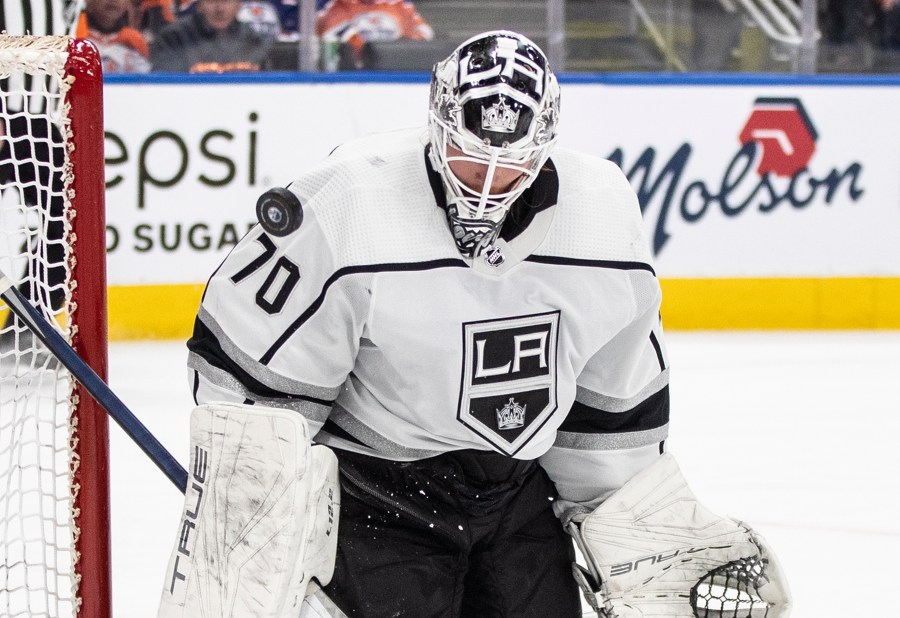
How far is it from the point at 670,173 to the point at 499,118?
9.50ft

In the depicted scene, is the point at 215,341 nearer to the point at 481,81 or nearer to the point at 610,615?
the point at 481,81

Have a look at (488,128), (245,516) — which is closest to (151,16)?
(488,128)

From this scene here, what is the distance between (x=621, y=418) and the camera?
1732 mm

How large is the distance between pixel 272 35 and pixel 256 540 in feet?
10.1

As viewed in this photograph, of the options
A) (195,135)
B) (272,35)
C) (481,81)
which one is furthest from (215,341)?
(272,35)

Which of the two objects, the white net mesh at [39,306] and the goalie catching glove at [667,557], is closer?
the white net mesh at [39,306]

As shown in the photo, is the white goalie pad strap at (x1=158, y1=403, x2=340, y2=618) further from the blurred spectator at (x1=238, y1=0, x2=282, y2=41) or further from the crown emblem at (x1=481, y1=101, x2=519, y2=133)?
the blurred spectator at (x1=238, y1=0, x2=282, y2=41)

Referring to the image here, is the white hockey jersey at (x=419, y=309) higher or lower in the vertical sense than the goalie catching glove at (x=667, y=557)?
higher

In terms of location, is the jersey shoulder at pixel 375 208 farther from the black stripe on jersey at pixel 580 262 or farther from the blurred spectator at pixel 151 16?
the blurred spectator at pixel 151 16

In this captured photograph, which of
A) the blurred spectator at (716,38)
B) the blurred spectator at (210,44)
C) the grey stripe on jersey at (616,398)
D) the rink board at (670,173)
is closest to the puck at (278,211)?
the grey stripe on jersey at (616,398)

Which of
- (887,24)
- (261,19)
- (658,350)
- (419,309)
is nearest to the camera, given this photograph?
(419,309)

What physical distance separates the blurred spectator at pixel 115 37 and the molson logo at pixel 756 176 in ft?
5.09

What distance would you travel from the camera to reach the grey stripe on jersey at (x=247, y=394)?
1534 mm

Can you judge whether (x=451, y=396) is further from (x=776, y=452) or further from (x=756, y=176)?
(x=756, y=176)
